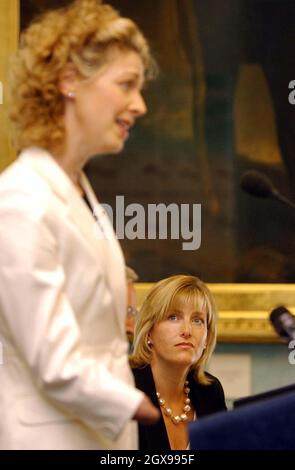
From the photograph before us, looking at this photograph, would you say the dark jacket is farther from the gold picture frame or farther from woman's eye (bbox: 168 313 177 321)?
the gold picture frame

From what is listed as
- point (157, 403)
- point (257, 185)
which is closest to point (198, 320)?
point (157, 403)

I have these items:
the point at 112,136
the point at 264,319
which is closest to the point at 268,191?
the point at 112,136

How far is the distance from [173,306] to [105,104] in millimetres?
1543

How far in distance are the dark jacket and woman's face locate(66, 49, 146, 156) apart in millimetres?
1387

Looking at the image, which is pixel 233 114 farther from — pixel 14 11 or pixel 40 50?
pixel 40 50

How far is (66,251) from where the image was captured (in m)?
2.01

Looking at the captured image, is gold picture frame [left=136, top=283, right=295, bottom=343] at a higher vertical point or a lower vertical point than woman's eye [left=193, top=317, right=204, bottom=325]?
lower

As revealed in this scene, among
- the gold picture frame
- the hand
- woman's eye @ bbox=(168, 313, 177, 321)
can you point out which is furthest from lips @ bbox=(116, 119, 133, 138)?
the gold picture frame

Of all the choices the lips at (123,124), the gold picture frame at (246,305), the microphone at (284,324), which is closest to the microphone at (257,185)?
the microphone at (284,324)

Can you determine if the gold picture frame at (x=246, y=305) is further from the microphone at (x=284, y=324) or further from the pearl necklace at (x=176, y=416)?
the microphone at (x=284, y=324)

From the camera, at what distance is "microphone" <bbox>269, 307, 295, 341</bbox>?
7.88ft

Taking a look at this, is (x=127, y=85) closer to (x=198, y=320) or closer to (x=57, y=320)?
(x=57, y=320)

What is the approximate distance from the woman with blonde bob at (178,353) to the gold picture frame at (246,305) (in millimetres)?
1141

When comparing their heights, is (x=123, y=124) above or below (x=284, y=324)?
above
